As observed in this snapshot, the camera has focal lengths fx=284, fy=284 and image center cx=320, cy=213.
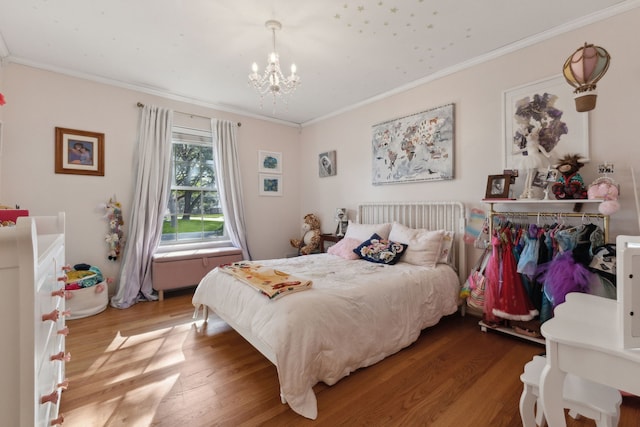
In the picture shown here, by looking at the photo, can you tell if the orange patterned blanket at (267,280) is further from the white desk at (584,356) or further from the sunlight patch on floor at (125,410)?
the white desk at (584,356)

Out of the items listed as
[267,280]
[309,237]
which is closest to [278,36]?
[267,280]

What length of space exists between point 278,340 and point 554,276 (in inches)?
75.6

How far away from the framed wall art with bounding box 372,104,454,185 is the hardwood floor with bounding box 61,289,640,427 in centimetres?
165

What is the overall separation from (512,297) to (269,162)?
361 centimetres

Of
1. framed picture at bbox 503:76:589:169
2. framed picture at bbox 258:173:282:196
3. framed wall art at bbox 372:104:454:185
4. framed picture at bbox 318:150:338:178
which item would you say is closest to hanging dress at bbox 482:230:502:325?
framed picture at bbox 503:76:589:169

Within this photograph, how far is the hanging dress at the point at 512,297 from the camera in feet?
7.30

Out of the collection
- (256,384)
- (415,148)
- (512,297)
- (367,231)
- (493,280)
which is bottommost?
(256,384)

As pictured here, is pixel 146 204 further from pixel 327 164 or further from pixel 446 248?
pixel 446 248

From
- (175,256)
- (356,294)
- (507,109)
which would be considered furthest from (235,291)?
(507,109)

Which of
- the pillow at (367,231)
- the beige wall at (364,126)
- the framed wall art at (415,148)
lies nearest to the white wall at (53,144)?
the beige wall at (364,126)

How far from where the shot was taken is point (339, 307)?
184 centimetres

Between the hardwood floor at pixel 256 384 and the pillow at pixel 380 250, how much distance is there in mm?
723

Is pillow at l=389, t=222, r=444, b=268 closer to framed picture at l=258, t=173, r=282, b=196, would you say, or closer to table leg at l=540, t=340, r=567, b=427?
table leg at l=540, t=340, r=567, b=427

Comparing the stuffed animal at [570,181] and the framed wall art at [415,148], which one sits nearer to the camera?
the stuffed animal at [570,181]
